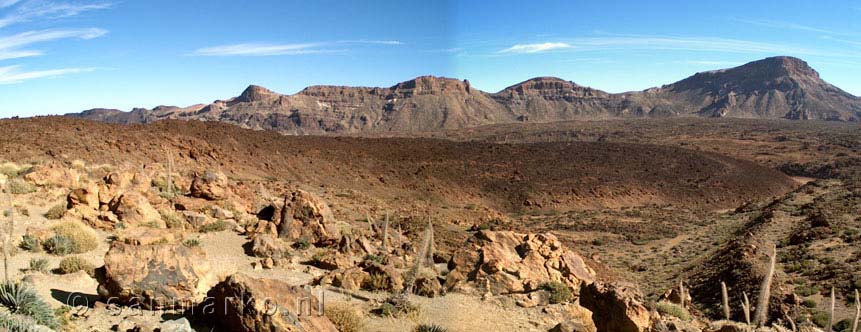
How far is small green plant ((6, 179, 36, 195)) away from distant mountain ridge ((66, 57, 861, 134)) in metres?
122

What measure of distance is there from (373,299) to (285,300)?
10.4 feet

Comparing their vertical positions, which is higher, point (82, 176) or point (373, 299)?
point (82, 176)

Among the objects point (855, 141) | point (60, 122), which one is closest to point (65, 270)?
point (60, 122)

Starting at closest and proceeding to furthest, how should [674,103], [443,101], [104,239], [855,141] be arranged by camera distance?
[104,239], [855,141], [443,101], [674,103]

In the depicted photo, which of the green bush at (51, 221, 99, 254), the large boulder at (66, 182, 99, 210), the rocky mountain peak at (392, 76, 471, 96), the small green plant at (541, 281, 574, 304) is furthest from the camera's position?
the rocky mountain peak at (392, 76, 471, 96)

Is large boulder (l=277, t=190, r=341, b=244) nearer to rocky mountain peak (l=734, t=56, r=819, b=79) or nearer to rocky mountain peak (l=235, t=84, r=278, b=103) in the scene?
rocky mountain peak (l=235, t=84, r=278, b=103)

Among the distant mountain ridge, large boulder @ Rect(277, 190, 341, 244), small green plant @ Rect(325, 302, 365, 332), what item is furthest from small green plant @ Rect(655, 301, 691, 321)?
the distant mountain ridge

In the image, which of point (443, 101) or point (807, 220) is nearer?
point (807, 220)

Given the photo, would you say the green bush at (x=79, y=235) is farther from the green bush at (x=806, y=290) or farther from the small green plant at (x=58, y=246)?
the green bush at (x=806, y=290)

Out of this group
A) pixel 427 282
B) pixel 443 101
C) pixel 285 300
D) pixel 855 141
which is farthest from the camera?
pixel 443 101

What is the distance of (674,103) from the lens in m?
172

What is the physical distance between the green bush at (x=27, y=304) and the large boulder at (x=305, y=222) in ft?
25.5

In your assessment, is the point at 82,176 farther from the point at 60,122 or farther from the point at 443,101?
the point at 443,101

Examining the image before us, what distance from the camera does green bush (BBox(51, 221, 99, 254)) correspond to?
32.6ft
